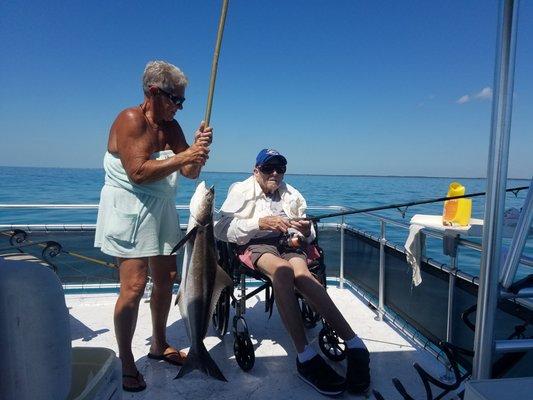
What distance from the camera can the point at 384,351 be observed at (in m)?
2.74

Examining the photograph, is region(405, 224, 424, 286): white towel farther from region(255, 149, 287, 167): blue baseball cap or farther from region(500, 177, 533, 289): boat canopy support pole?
region(500, 177, 533, 289): boat canopy support pole

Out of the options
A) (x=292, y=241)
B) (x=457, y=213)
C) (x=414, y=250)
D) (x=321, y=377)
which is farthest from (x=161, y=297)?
(x=457, y=213)

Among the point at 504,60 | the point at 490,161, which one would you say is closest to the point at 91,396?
the point at 490,161

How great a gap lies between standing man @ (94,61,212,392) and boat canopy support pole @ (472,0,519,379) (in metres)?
1.39

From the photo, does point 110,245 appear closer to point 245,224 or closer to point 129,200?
point 129,200

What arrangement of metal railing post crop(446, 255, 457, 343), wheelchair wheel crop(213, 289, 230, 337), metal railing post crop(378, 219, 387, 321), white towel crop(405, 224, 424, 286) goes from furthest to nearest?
metal railing post crop(378, 219, 387, 321)
wheelchair wheel crop(213, 289, 230, 337)
white towel crop(405, 224, 424, 286)
metal railing post crop(446, 255, 457, 343)

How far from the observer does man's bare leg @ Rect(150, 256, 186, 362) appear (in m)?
2.30

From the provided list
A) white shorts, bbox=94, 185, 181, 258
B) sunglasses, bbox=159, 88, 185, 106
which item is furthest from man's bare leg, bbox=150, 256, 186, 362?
sunglasses, bbox=159, 88, 185, 106

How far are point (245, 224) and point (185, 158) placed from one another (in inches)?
36.5

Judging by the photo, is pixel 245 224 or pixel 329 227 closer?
pixel 245 224

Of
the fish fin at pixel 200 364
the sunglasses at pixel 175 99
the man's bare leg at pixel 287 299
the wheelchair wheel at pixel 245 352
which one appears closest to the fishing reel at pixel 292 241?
the man's bare leg at pixel 287 299

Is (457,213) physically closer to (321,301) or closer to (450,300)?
(450,300)

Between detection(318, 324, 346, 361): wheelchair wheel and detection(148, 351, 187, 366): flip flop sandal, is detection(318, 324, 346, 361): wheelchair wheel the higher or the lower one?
the higher one

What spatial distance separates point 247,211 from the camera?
9.40 ft
